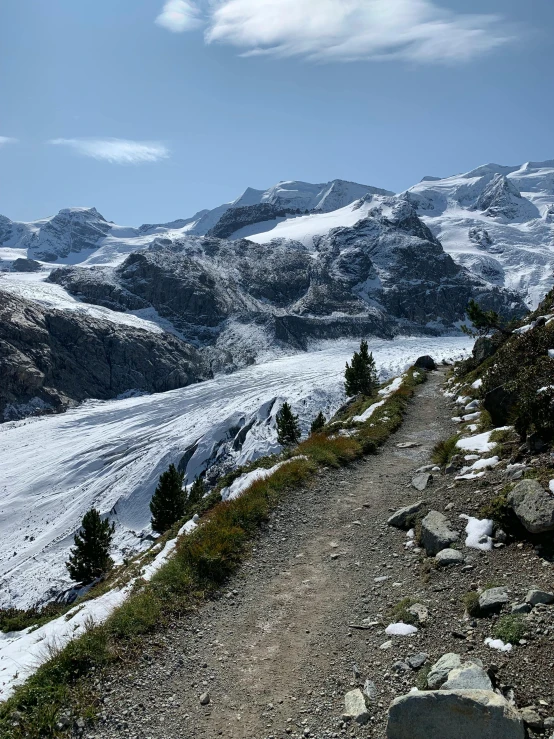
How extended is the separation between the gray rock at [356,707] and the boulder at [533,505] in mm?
3916

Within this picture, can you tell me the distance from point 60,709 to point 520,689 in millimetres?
5699

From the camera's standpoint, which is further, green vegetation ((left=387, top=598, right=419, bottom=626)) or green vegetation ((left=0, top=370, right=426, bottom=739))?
green vegetation ((left=387, top=598, right=419, bottom=626))

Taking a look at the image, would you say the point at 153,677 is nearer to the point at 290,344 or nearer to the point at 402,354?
the point at 402,354

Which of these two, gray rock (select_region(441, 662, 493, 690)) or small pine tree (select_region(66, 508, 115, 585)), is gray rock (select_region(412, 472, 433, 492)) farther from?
small pine tree (select_region(66, 508, 115, 585))

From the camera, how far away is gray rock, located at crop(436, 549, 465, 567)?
8.70 meters

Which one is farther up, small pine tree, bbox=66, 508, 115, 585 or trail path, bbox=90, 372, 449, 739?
trail path, bbox=90, 372, 449, 739

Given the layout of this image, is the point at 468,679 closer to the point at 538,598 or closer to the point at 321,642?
the point at 538,598

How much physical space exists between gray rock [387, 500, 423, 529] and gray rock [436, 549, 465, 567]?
85.5 inches

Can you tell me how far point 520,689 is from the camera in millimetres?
5344

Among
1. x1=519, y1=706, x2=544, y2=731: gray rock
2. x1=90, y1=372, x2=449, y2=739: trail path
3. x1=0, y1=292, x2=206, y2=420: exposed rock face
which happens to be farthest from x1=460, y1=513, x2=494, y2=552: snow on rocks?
x1=0, y1=292, x2=206, y2=420: exposed rock face

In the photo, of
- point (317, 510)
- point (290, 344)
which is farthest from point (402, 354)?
point (317, 510)

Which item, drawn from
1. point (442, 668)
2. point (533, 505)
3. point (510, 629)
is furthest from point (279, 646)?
point (533, 505)

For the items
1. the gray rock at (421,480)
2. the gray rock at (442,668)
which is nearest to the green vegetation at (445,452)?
the gray rock at (421,480)

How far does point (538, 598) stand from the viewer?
261 inches
